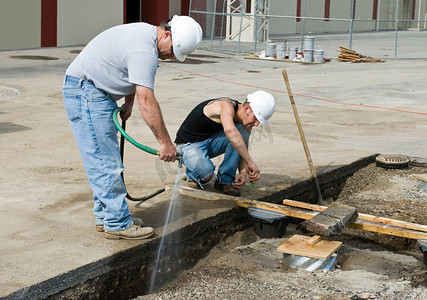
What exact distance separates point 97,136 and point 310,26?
3130 cm

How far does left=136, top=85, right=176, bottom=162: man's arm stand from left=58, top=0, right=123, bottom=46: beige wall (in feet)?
61.6

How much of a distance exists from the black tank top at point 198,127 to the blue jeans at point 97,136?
135cm

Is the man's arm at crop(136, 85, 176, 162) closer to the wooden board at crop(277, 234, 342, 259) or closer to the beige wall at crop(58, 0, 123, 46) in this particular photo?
the wooden board at crop(277, 234, 342, 259)

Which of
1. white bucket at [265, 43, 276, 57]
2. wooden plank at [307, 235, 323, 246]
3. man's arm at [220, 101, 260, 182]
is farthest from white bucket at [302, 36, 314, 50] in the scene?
wooden plank at [307, 235, 323, 246]

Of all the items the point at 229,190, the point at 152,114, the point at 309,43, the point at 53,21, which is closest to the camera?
the point at 152,114

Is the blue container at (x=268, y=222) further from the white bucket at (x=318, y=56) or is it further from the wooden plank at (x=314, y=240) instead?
Answer: the white bucket at (x=318, y=56)

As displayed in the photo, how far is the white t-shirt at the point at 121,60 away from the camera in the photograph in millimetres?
4168

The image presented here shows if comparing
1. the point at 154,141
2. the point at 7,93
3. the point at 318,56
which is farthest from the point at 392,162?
the point at 318,56

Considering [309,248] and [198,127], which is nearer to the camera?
[309,248]

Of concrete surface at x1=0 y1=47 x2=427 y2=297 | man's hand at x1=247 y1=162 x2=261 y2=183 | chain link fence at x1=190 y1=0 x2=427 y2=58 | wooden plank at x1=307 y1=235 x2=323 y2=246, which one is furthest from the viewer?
chain link fence at x1=190 y1=0 x2=427 y2=58

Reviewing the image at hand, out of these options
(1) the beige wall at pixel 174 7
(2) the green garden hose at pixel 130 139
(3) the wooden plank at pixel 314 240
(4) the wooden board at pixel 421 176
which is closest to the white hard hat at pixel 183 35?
(2) the green garden hose at pixel 130 139

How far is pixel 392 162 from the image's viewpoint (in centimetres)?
771

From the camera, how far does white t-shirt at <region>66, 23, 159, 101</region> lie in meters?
4.17

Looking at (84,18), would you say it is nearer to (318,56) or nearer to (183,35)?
(318,56)
